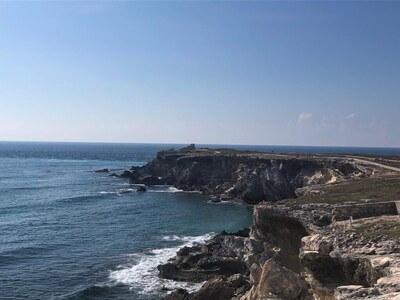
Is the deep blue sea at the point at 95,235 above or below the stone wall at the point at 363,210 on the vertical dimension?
below

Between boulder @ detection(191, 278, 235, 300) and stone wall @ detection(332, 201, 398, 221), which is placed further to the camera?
boulder @ detection(191, 278, 235, 300)

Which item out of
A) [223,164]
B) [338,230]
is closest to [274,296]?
[338,230]

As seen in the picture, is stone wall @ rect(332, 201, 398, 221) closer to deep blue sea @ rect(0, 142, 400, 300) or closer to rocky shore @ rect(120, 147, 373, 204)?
deep blue sea @ rect(0, 142, 400, 300)

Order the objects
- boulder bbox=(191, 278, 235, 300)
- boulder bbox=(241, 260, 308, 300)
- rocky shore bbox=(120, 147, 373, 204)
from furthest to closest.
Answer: rocky shore bbox=(120, 147, 373, 204) → boulder bbox=(191, 278, 235, 300) → boulder bbox=(241, 260, 308, 300)

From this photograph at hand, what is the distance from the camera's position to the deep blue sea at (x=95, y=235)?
36.4 m

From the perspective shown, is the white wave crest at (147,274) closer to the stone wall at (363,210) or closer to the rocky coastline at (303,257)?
the rocky coastline at (303,257)

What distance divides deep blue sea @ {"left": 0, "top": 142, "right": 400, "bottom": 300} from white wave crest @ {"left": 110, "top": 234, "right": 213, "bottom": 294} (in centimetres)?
8

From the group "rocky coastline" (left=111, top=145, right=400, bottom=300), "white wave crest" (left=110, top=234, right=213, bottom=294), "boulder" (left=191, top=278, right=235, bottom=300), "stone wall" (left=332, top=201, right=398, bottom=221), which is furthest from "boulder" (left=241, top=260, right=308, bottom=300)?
"white wave crest" (left=110, top=234, right=213, bottom=294)

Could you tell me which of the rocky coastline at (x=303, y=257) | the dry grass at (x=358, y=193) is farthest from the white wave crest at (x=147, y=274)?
the dry grass at (x=358, y=193)

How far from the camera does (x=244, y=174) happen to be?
83.9m

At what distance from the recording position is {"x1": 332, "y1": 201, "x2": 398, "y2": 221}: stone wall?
25.0 metres

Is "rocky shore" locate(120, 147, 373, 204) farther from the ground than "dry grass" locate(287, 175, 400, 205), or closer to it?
closer to it

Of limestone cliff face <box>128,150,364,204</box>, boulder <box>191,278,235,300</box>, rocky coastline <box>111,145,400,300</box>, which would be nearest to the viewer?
rocky coastline <box>111,145,400,300</box>

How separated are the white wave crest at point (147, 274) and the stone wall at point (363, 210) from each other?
1509cm
